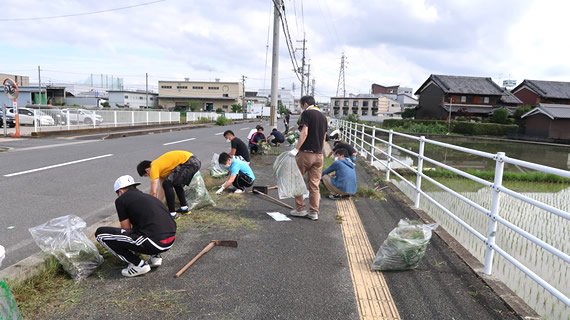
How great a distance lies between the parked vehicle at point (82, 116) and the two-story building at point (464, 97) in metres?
39.8

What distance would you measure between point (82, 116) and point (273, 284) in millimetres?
21253

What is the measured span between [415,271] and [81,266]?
298 centimetres

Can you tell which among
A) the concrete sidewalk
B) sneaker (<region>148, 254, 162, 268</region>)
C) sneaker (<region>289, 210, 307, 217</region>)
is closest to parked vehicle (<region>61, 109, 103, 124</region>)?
sneaker (<region>289, 210, 307, 217</region>)

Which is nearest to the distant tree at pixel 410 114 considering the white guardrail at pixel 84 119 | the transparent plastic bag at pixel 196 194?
the white guardrail at pixel 84 119

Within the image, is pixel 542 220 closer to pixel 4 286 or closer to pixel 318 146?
pixel 318 146

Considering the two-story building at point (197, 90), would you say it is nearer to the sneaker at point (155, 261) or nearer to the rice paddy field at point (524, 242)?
the rice paddy field at point (524, 242)

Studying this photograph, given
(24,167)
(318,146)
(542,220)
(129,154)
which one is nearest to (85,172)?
(24,167)

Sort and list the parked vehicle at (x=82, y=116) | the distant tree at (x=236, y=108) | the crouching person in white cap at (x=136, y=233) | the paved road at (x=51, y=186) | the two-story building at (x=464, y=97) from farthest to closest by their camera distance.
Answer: the distant tree at (x=236, y=108)
the two-story building at (x=464, y=97)
the parked vehicle at (x=82, y=116)
the paved road at (x=51, y=186)
the crouching person in white cap at (x=136, y=233)

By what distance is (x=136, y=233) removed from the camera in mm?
3525

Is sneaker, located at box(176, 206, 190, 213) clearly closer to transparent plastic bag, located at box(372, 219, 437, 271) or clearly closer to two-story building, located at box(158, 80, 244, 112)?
transparent plastic bag, located at box(372, 219, 437, 271)

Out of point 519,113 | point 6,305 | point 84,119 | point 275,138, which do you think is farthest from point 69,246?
point 519,113

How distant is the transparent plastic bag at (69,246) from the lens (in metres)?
3.39

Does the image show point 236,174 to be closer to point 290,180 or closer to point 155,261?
point 290,180

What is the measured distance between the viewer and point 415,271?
3680 mm
